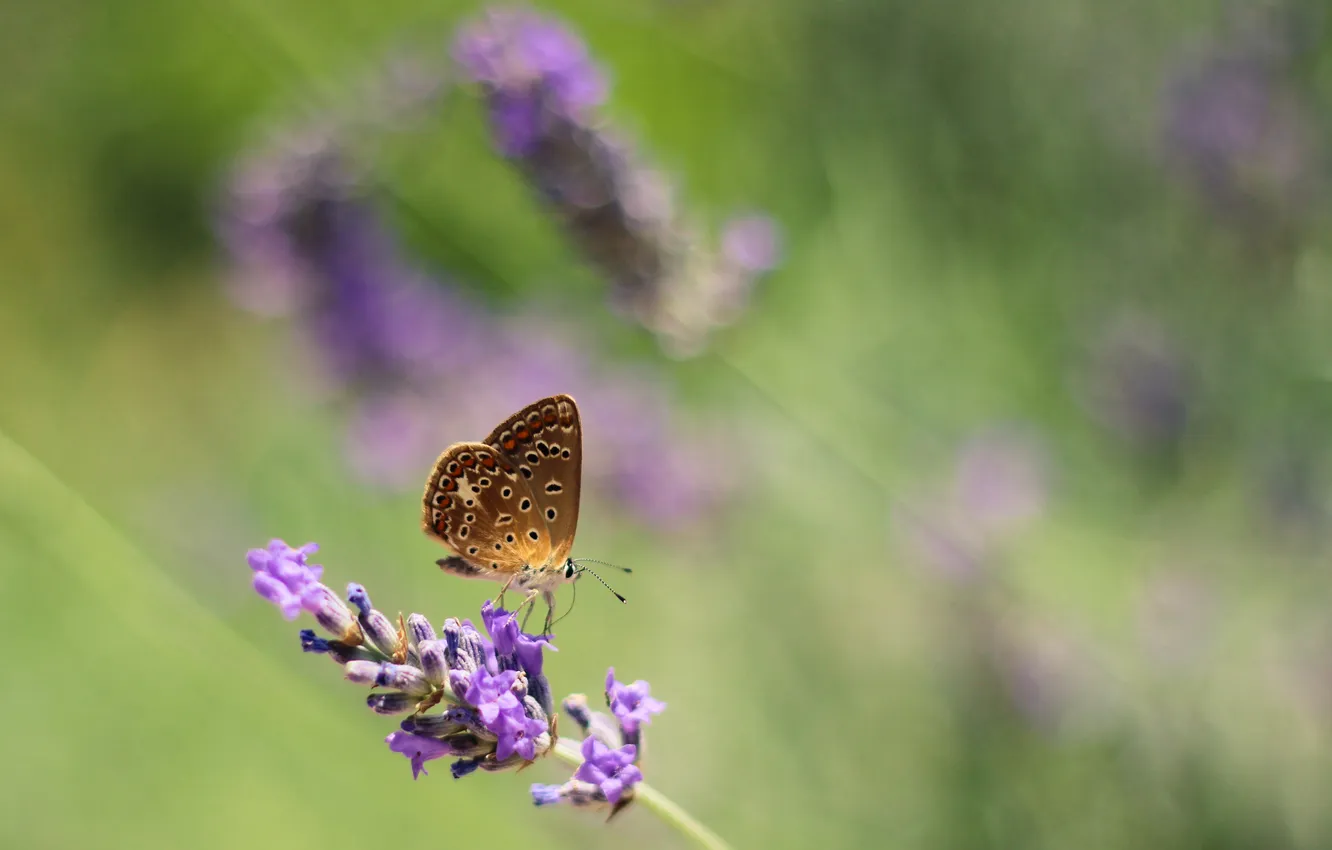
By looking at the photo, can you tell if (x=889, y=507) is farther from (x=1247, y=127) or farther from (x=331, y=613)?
(x=331, y=613)

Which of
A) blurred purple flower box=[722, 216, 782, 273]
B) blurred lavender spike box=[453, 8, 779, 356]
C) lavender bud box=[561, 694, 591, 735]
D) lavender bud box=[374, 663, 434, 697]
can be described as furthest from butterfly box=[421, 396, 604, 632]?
blurred purple flower box=[722, 216, 782, 273]

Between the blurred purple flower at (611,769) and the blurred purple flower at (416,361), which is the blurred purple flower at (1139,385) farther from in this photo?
the blurred purple flower at (611,769)

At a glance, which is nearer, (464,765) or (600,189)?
(464,765)

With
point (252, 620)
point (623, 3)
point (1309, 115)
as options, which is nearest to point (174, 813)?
point (252, 620)

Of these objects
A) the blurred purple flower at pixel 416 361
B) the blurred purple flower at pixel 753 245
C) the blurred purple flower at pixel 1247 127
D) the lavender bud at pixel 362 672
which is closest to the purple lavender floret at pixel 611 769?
the lavender bud at pixel 362 672

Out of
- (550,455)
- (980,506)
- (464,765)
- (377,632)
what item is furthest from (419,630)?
(980,506)
